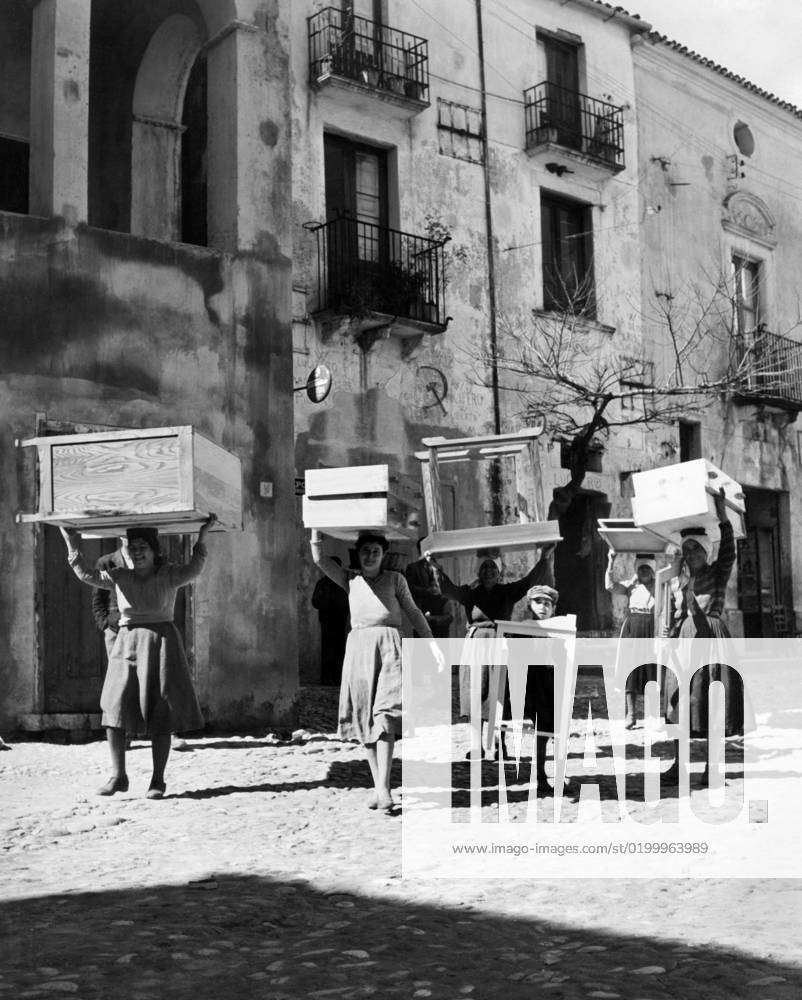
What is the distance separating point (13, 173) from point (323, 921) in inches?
425

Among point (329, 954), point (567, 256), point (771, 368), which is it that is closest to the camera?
point (329, 954)

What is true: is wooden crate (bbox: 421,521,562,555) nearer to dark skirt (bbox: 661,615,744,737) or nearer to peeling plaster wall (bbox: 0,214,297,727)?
dark skirt (bbox: 661,615,744,737)

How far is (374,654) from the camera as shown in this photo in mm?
8586

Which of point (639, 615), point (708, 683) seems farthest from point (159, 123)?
point (708, 683)

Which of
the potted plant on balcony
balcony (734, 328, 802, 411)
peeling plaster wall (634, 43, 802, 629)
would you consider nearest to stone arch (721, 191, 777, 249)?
peeling plaster wall (634, 43, 802, 629)

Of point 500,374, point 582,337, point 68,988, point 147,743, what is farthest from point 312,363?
point 68,988

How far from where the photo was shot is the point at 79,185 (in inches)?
506

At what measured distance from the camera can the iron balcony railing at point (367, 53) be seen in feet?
59.4

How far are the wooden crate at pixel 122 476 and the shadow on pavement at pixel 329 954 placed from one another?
292cm

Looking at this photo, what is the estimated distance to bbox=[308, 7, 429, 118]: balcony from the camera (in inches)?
711

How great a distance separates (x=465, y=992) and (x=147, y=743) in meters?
7.77

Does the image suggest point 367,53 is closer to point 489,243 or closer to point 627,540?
point 489,243

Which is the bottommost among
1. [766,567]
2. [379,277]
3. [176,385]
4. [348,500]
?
[348,500]

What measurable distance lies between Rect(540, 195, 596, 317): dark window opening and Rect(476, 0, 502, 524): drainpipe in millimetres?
1213
